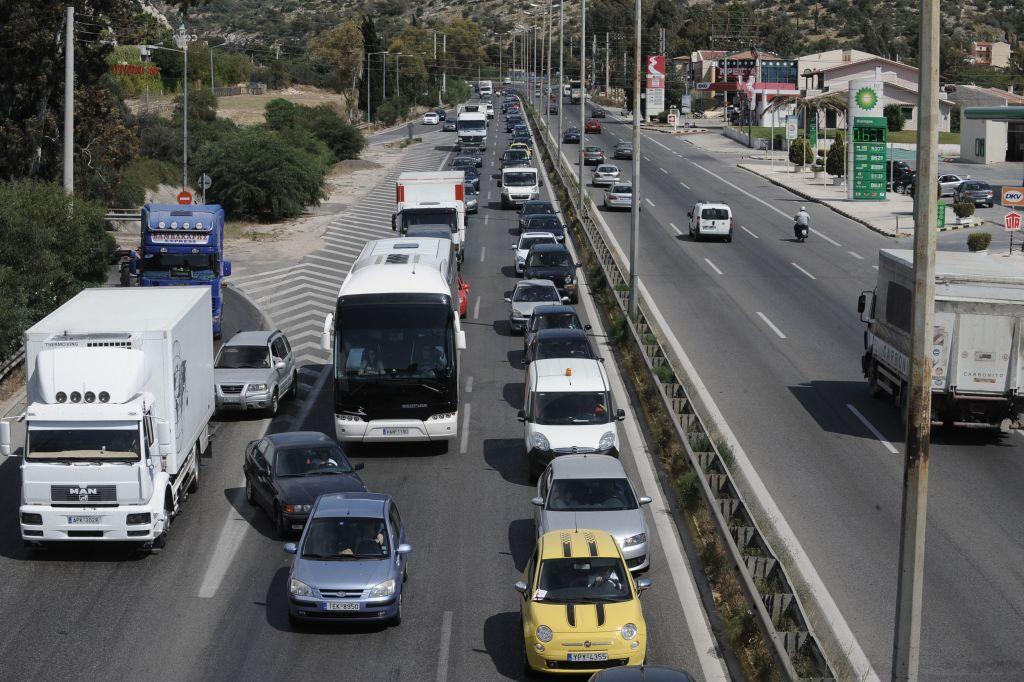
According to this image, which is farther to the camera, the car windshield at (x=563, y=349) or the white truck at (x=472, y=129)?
the white truck at (x=472, y=129)

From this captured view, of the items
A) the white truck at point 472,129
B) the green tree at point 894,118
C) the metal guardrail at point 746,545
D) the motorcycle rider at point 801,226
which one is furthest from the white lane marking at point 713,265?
the green tree at point 894,118

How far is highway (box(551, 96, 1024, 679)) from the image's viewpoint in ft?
53.6

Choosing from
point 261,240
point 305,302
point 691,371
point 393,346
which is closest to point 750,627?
point 393,346

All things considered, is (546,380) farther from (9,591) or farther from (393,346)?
(9,591)

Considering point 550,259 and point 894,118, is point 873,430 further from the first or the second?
point 894,118

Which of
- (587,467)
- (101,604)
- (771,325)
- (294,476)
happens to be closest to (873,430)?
(587,467)

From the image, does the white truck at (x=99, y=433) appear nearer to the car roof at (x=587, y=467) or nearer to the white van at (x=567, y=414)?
the car roof at (x=587, y=467)

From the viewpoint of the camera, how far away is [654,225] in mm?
56688

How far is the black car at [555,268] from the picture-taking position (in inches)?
1511

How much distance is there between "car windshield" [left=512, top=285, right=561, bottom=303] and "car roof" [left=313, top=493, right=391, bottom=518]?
1780cm

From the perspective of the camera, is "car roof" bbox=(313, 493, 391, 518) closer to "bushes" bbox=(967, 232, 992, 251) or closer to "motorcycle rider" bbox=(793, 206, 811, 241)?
"motorcycle rider" bbox=(793, 206, 811, 241)

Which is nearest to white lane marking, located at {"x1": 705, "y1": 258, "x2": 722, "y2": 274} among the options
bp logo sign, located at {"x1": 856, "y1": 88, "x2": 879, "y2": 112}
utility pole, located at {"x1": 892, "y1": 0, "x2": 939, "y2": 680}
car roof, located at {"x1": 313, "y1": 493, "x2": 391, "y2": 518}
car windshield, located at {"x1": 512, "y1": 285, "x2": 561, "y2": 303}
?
car windshield, located at {"x1": 512, "y1": 285, "x2": 561, "y2": 303}

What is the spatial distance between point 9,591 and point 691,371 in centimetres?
1744

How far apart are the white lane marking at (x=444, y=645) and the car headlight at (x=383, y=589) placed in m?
0.92
